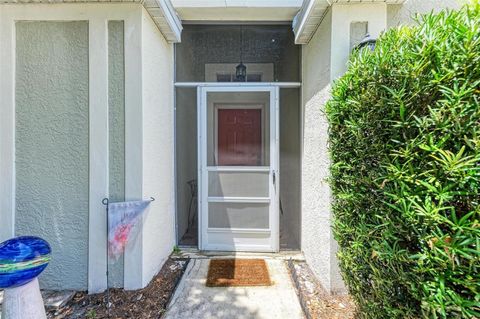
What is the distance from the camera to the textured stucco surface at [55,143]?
287 cm

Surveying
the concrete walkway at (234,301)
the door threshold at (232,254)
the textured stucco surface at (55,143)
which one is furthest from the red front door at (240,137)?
the textured stucco surface at (55,143)

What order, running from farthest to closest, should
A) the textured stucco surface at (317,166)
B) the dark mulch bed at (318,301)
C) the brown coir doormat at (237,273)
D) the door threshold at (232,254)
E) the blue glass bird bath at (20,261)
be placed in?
the door threshold at (232,254), the brown coir doormat at (237,273), the textured stucco surface at (317,166), the dark mulch bed at (318,301), the blue glass bird bath at (20,261)

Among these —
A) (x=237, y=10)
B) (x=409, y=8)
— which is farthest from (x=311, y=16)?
(x=237, y=10)

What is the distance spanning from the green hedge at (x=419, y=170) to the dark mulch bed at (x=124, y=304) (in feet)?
6.80

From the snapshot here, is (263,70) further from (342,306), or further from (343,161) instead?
(342,306)

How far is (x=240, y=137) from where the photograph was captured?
4.09 metres

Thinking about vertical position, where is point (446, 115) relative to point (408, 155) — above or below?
above

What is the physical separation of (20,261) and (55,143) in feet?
4.67

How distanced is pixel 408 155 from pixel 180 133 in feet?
11.5

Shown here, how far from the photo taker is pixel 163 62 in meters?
3.68

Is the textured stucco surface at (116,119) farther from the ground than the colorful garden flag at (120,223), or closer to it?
farther from the ground

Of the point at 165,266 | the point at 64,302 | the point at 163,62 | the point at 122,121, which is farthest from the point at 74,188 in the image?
the point at 163,62

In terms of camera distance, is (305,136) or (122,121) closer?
(122,121)

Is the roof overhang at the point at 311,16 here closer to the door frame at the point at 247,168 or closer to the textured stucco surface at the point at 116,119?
the door frame at the point at 247,168
